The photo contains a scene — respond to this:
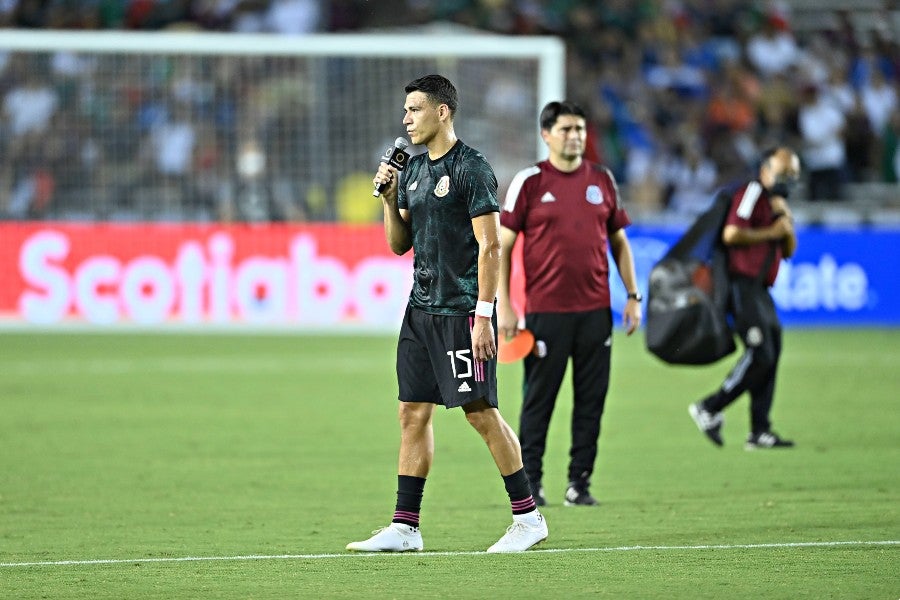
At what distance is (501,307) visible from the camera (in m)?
9.10

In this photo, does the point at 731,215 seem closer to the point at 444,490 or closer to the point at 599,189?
the point at 599,189

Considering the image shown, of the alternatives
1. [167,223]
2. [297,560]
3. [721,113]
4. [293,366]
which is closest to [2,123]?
[167,223]

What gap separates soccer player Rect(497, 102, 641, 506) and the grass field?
42cm

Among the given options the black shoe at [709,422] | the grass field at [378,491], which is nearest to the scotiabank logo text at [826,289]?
the grass field at [378,491]

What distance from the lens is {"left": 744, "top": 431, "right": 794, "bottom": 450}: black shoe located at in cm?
1191

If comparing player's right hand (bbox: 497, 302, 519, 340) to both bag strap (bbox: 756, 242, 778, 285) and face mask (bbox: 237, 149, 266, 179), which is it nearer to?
bag strap (bbox: 756, 242, 778, 285)

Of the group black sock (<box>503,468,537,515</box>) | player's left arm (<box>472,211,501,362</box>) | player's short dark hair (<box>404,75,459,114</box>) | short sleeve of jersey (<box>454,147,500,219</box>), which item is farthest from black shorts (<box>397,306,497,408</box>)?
player's short dark hair (<box>404,75,459,114</box>)

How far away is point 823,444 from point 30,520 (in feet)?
19.9

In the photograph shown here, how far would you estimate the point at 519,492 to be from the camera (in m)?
7.63

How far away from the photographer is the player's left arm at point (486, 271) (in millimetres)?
7312

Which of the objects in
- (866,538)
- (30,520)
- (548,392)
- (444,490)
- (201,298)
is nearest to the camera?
(866,538)

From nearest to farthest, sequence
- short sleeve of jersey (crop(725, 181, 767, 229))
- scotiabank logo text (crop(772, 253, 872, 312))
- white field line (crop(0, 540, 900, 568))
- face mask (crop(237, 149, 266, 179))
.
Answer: white field line (crop(0, 540, 900, 568))
short sleeve of jersey (crop(725, 181, 767, 229))
face mask (crop(237, 149, 266, 179))
scotiabank logo text (crop(772, 253, 872, 312))

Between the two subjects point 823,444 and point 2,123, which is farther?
point 2,123

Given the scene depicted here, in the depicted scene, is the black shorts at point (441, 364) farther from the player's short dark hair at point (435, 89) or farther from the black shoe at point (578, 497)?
the black shoe at point (578, 497)
